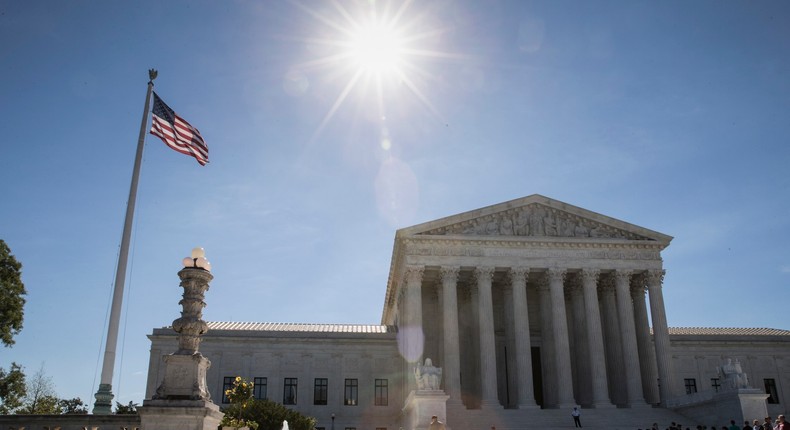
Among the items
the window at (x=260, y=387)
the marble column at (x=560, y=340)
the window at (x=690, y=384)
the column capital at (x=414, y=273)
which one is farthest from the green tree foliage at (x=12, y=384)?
the window at (x=690, y=384)

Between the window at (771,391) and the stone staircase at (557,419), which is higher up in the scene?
the window at (771,391)

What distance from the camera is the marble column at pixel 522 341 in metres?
46.2

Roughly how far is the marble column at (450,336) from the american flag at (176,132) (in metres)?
23.2

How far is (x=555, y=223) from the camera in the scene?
51.0 meters

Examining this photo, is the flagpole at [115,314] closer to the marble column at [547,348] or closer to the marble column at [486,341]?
the marble column at [486,341]

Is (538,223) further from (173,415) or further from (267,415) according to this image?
(173,415)

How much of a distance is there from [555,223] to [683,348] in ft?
63.7

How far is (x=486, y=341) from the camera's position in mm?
47875

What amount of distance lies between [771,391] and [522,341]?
27.7m

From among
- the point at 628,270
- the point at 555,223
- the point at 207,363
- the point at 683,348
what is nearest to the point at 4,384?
the point at 207,363

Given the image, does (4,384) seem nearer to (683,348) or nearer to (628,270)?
(628,270)

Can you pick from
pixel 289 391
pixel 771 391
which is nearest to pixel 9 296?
pixel 289 391

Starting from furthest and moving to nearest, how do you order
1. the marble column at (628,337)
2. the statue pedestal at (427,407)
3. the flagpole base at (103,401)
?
1. the marble column at (628,337)
2. the statue pedestal at (427,407)
3. the flagpole base at (103,401)

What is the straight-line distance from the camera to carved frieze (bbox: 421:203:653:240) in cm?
5003
